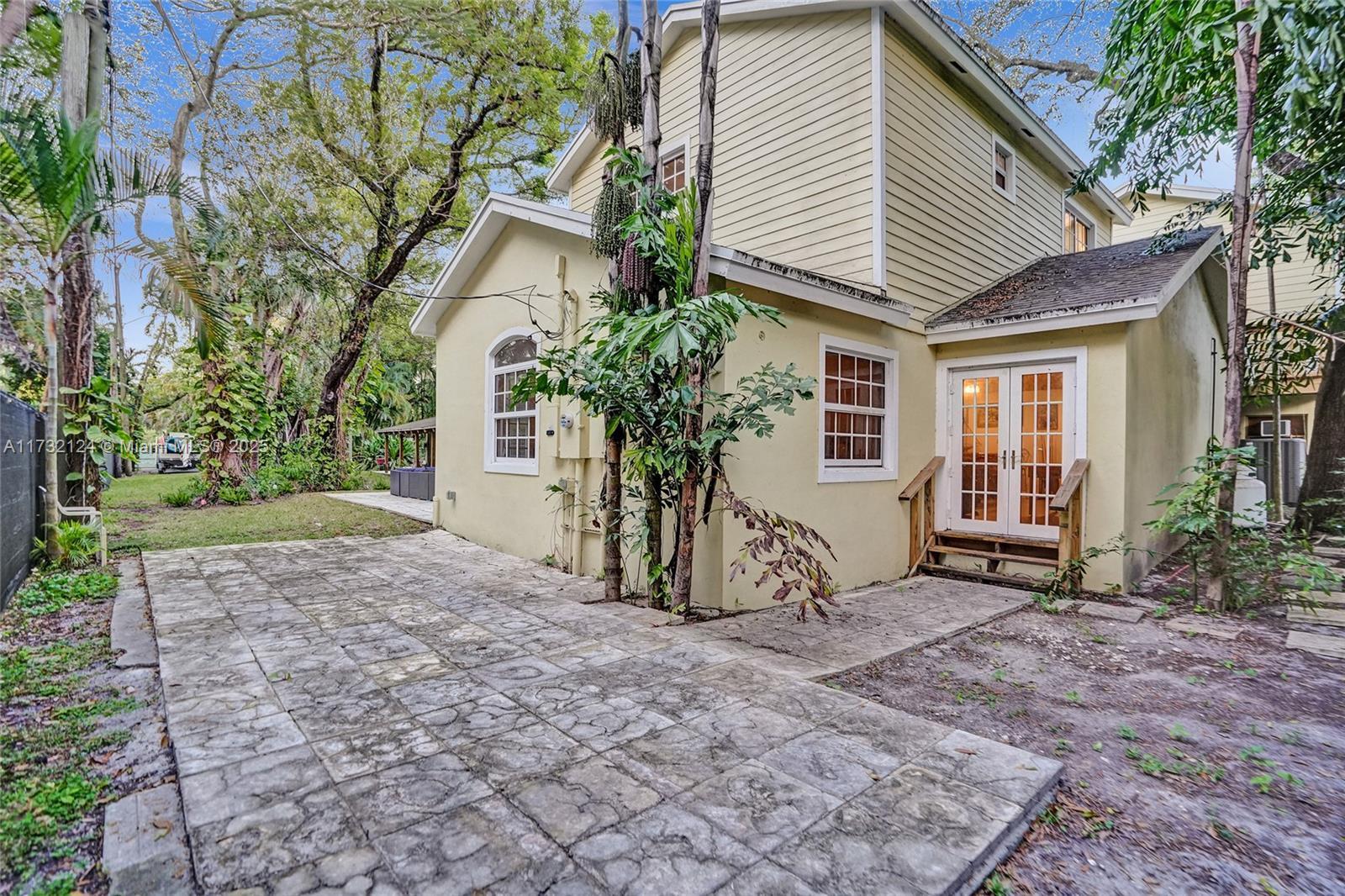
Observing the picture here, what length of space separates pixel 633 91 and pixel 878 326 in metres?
3.26

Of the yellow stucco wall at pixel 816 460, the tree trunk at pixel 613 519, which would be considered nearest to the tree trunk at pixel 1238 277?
the yellow stucco wall at pixel 816 460

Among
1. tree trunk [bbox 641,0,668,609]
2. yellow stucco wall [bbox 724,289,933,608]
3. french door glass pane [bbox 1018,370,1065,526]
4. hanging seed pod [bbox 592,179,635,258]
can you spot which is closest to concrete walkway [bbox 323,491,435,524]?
tree trunk [bbox 641,0,668,609]

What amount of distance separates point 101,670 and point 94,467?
4251 mm

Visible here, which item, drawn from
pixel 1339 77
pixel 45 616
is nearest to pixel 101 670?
pixel 45 616

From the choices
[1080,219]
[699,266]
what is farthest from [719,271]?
[1080,219]

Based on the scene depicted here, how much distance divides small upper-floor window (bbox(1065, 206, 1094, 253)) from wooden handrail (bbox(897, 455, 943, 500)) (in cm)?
605

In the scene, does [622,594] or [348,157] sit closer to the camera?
[622,594]

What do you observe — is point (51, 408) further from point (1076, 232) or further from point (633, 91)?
point (1076, 232)

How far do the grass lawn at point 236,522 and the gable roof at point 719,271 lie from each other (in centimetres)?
338

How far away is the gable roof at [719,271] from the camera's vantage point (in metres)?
4.93

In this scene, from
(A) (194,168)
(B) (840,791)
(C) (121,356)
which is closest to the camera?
(B) (840,791)

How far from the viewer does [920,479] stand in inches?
267

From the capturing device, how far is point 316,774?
2.39 m

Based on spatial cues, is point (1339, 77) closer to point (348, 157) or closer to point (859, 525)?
point (859, 525)
